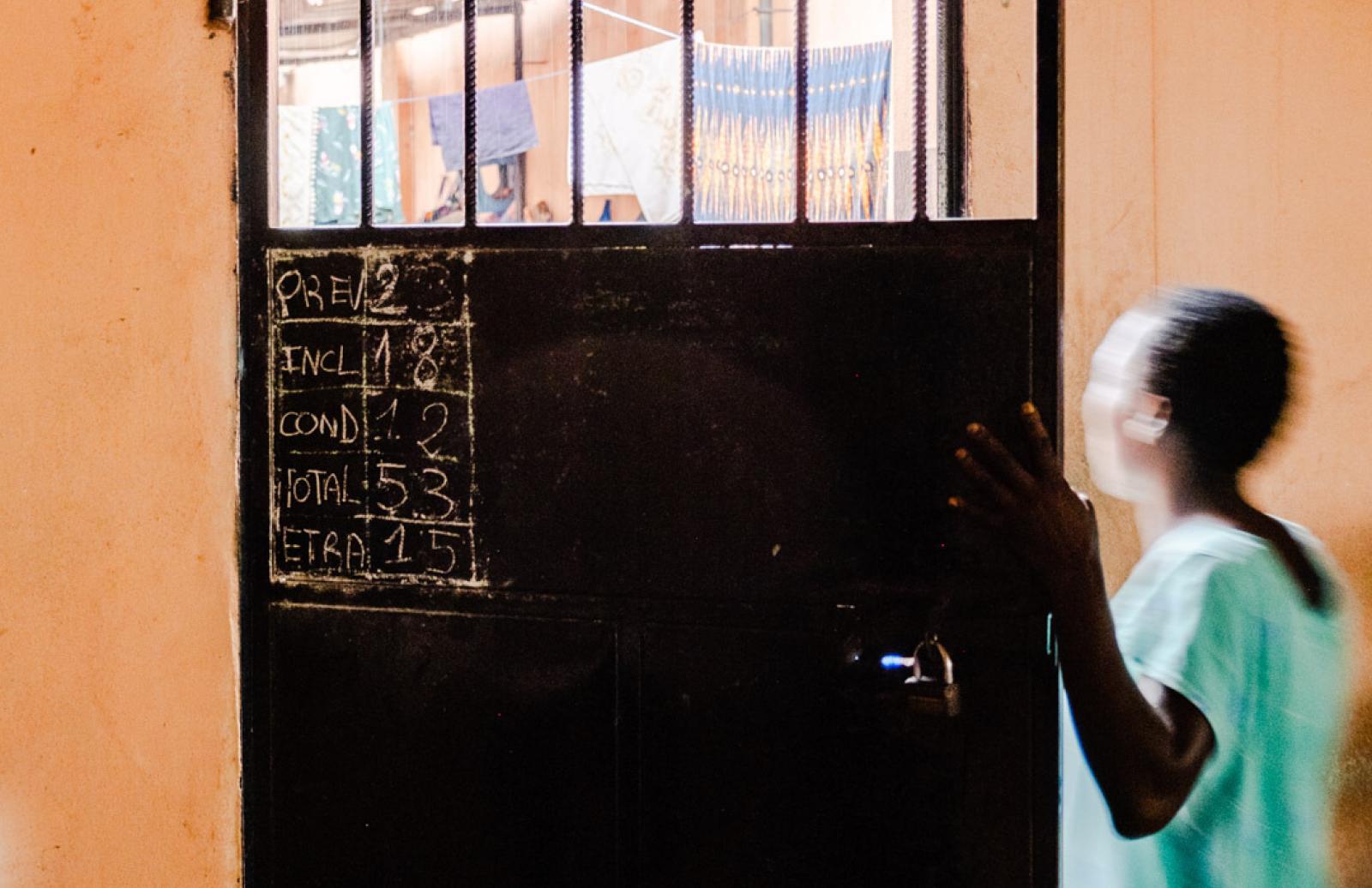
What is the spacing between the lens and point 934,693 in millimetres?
1867

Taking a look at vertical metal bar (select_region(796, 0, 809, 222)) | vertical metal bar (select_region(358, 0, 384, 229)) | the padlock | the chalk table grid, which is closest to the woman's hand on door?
the padlock

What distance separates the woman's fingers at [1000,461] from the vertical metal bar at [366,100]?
4.88 ft

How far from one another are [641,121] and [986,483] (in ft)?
5.37

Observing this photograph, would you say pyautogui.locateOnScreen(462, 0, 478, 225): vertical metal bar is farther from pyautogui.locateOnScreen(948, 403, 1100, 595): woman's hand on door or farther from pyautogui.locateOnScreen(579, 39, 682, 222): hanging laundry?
pyautogui.locateOnScreen(948, 403, 1100, 595): woman's hand on door

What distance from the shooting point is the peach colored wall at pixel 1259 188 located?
8.02ft

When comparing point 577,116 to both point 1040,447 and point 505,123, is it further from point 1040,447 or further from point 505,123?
point 1040,447

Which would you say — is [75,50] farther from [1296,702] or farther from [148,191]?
[1296,702]

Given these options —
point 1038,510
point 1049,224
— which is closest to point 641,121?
point 1049,224

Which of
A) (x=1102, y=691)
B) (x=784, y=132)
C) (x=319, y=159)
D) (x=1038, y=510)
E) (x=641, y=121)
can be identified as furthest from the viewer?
(x=319, y=159)

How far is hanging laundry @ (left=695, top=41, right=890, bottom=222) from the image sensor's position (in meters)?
2.53

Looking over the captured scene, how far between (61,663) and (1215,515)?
2.75 metres

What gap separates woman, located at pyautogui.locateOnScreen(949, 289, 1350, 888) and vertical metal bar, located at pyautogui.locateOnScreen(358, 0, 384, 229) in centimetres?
153

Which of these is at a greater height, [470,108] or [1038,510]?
[470,108]

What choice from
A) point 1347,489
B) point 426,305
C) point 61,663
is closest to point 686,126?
point 426,305
